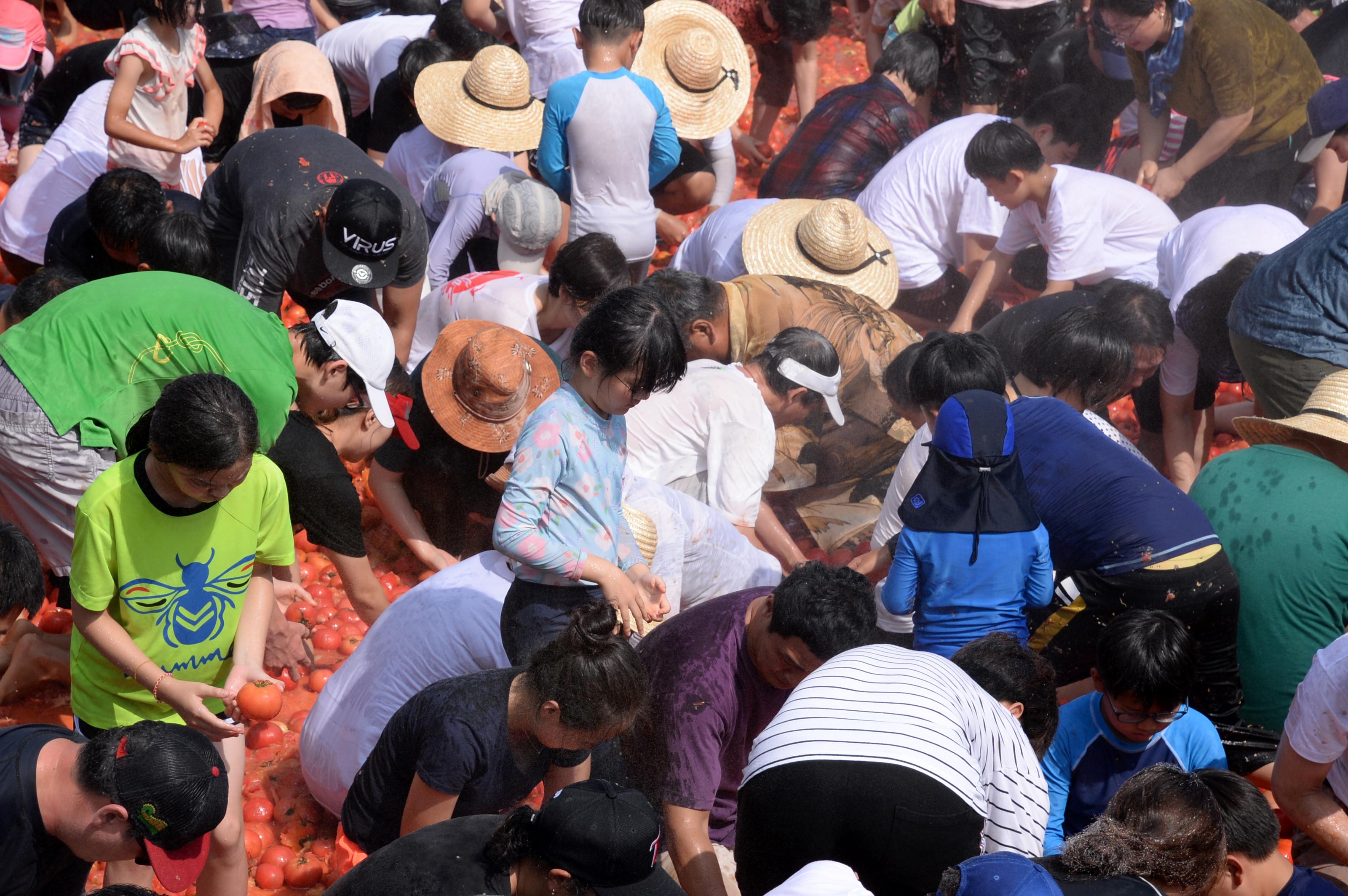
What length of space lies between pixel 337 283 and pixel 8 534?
5.36ft

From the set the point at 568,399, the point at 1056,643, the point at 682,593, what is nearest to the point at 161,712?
the point at 568,399

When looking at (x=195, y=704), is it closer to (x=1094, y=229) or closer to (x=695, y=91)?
(x=1094, y=229)

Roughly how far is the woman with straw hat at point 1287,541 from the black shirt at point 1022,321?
3.81 ft

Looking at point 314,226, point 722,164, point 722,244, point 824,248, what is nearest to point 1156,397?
point 824,248

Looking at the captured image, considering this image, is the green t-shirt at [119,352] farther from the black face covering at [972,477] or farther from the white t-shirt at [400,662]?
the black face covering at [972,477]

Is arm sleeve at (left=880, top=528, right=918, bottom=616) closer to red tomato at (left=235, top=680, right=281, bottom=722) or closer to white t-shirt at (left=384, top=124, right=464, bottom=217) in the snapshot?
red tomato at (left=235, top=680, right=281, bottom=722)

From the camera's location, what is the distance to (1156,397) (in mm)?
4762

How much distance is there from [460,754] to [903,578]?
1287mm

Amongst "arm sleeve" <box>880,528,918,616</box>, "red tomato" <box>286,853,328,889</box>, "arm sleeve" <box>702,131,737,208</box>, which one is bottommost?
"red tomato" <box>286,853,328,889</box>

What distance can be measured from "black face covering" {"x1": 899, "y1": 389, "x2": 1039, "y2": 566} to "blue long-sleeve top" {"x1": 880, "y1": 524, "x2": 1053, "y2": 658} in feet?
0.09

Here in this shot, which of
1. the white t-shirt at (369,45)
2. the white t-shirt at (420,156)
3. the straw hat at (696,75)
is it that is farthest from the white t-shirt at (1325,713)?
the white t-shirt at (369,45)

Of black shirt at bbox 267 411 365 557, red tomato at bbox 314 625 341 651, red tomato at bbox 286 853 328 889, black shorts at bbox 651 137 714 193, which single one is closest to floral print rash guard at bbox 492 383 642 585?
black shirt at bbox 267 411 365 557

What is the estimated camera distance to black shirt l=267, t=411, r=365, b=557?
3.38 metres

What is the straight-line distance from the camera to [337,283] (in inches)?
167
